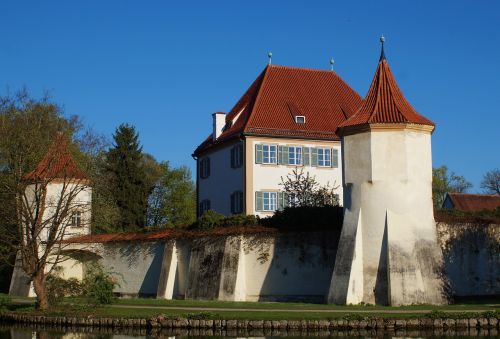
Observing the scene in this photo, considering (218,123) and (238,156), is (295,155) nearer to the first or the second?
(238,156)

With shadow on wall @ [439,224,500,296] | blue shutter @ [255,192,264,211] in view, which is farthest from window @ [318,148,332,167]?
shadow on wall @ [439,224,500,296]

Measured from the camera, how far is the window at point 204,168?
162ft

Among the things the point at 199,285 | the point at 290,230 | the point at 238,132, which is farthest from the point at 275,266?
the point at 238,132

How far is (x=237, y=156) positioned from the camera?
44875mm

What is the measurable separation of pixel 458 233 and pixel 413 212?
12.5 feet

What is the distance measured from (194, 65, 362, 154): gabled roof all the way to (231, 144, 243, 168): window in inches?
29.2

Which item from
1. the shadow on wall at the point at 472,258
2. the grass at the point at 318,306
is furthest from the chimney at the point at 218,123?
the shadow on wall at the point at 472,258

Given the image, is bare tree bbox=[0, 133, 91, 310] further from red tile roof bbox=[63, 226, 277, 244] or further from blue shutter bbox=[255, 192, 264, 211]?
blue shutter bbox=[255, 192, 264, 211]

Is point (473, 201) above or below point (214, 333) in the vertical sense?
above

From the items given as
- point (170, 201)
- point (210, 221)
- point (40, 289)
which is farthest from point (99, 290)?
point (170, 201)

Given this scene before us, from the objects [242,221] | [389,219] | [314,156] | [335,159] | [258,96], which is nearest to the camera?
[389,219]

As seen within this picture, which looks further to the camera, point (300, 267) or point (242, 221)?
point (242, 221)

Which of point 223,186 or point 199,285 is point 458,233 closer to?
point 199,285

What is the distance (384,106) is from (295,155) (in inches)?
577
